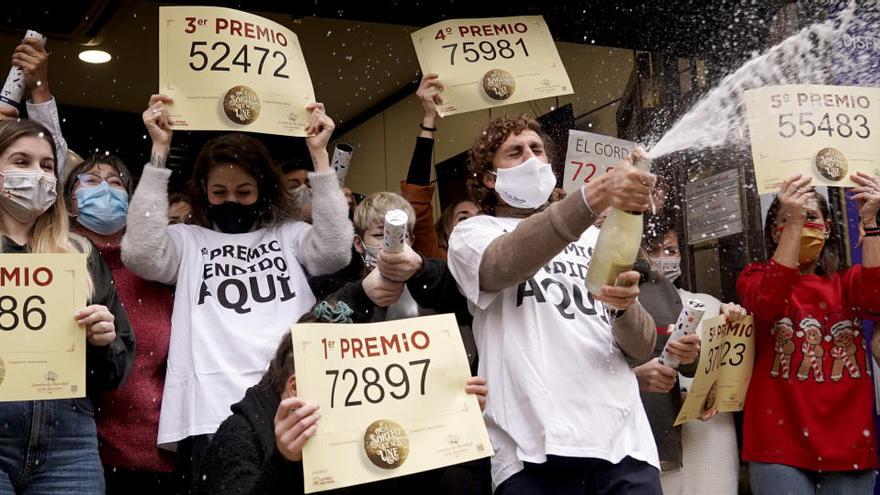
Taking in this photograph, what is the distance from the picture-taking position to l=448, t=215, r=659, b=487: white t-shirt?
2.79 m

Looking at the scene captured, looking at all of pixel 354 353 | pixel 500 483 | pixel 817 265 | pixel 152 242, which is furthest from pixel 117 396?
pixel 817 265

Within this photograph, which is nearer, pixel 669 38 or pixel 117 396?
pixel 117 396

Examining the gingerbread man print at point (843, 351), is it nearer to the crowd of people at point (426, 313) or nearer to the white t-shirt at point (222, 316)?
the crowd of people at point (426, 313)

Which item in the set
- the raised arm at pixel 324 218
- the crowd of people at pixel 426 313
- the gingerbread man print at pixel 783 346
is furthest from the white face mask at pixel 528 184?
the gingerbread man print at pixel 783 346

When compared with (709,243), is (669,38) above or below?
above

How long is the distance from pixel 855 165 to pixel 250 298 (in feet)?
8.12

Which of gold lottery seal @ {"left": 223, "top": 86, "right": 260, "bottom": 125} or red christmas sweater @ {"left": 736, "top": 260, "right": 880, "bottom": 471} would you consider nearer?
gold lottery seal @ {"left": 223, "top": 86, "right": 260, "bottom": 125}

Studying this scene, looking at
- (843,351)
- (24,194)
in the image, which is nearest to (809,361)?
(843,351)

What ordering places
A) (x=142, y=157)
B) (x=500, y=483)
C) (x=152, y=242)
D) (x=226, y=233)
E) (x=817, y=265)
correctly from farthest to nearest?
1. (x=142, y=157)
2. (x=817, y=265)
3. (x=226, y=233)
4. (x=152, y=242)
5. (x=500, y=483)

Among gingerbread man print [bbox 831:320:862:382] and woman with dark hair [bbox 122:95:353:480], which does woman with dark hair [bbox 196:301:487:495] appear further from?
gingerbread man print [bbox 831:320:862:382]

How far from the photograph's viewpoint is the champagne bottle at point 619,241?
2.44 m

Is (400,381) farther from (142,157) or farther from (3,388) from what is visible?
(142,157)

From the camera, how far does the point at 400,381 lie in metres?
2.71

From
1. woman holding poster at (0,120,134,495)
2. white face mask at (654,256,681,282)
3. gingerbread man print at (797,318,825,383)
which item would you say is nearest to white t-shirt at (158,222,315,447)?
woman holding poster at (0,120,134,495)
